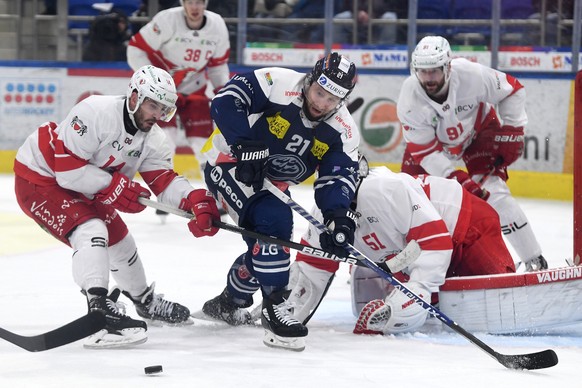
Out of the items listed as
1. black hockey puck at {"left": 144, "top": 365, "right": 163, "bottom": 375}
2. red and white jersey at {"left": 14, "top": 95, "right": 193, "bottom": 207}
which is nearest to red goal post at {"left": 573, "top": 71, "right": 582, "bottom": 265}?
red and white jersey at {"left": 14, "top": 95, "right": 193, "bottom": 207}

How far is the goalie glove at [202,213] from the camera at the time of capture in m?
3.51

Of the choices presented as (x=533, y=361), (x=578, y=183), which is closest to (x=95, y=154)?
(x=533, y=361)

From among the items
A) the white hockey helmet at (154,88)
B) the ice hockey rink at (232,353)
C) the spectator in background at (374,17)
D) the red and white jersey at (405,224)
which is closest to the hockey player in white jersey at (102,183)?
the white hockey helmet at (154,88)

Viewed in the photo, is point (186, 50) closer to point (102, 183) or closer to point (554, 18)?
point (554, 18)

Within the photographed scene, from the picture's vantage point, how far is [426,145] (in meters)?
4.79

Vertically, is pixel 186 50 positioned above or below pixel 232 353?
above

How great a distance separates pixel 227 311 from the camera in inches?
148

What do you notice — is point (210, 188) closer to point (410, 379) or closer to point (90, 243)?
point (90, 243)

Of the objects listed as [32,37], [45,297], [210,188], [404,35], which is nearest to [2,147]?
[32,37]

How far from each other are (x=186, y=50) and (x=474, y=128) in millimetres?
2129

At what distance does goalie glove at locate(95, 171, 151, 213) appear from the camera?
3.49 metres

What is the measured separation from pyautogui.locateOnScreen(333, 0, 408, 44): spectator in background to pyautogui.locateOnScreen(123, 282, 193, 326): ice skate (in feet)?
14.8

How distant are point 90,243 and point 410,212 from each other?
1050 mm

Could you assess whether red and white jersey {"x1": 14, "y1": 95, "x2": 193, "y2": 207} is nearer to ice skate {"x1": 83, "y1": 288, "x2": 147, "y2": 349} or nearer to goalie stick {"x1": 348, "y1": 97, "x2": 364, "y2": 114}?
ice skate {"x1": 83, "y1": 288, "x2": 147, "y2": 349}
